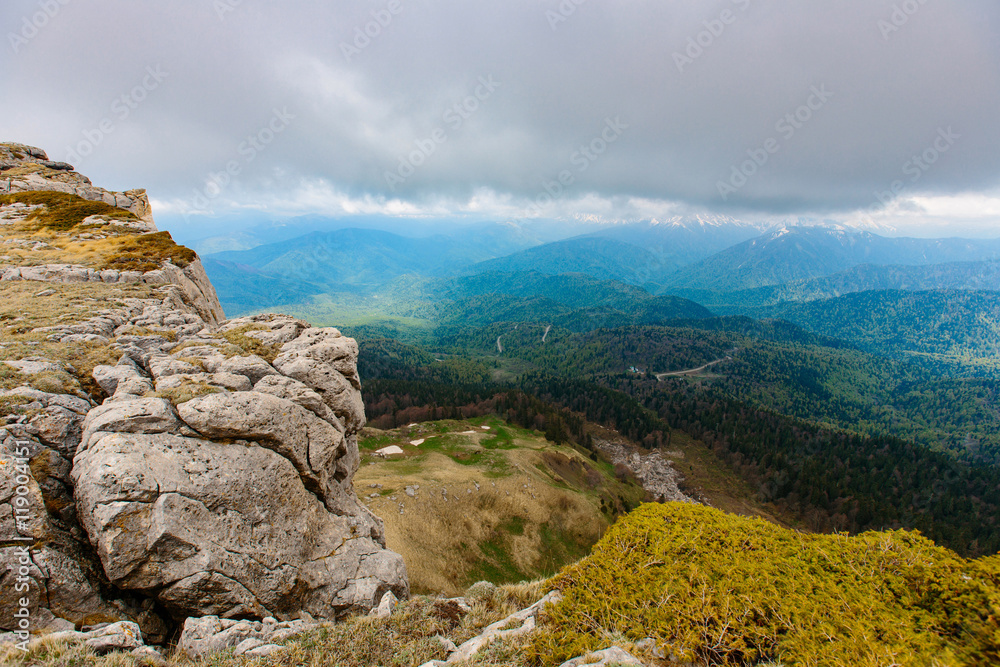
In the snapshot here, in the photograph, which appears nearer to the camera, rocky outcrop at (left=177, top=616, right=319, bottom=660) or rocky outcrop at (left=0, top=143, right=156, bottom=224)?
rocky outcrop at (left=177, top=616, right=319, bottom=660)

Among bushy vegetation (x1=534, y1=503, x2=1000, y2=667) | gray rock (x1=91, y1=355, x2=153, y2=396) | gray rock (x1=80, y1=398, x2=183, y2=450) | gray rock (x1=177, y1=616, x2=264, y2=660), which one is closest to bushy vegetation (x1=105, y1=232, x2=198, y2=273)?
gray rock (x1=91, y1=355, x2=153, y2=396)

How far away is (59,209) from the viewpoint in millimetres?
44719

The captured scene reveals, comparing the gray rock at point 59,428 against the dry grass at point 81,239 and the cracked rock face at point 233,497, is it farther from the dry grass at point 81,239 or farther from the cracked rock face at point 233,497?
the dry grass at point 81,239

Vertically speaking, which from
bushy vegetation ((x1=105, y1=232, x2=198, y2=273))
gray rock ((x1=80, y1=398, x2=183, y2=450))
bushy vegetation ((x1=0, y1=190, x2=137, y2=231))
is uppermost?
bushy vegetation ((x1=0, y1=190, x2=137, y2=231))

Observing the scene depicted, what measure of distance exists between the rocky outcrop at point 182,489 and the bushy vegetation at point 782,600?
10.6m

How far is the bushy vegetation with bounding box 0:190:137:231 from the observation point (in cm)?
4153

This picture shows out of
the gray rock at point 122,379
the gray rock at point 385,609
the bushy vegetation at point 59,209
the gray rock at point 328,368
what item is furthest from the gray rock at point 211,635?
the bushy vegetation at point 59,209

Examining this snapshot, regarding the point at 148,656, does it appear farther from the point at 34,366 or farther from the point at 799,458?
the point at 799,458

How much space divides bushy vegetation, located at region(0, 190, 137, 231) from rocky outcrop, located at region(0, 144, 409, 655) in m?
32.9

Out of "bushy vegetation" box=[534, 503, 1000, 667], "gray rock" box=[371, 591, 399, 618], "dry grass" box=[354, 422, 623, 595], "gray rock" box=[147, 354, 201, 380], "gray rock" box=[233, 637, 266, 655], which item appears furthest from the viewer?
"dry grass" box=[354, 422, 623, 595]

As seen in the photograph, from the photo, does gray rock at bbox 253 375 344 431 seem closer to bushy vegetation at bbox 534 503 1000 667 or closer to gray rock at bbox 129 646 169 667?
gray rock at bbox 129 646 169 667

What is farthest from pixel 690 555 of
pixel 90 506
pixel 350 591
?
pixel 90 506

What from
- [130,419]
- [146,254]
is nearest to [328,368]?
[130,419]

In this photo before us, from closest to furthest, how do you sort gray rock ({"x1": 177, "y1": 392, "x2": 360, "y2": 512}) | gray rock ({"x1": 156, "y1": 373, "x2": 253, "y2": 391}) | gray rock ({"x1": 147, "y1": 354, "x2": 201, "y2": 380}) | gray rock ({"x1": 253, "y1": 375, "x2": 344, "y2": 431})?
gray rock ({"x1": 177, "y1": 392, "x2": 360, "y2": 512}), gray rock ({"x1": 156, "y1": 373, "x2": 253, "y2": 391}), gray rock ({"x1": 147, "y1": 354, "x2": 201, "y2": 380}), gray rock ({"x1": 253, "y1": 375, "x2": 344, "y2": 431})
